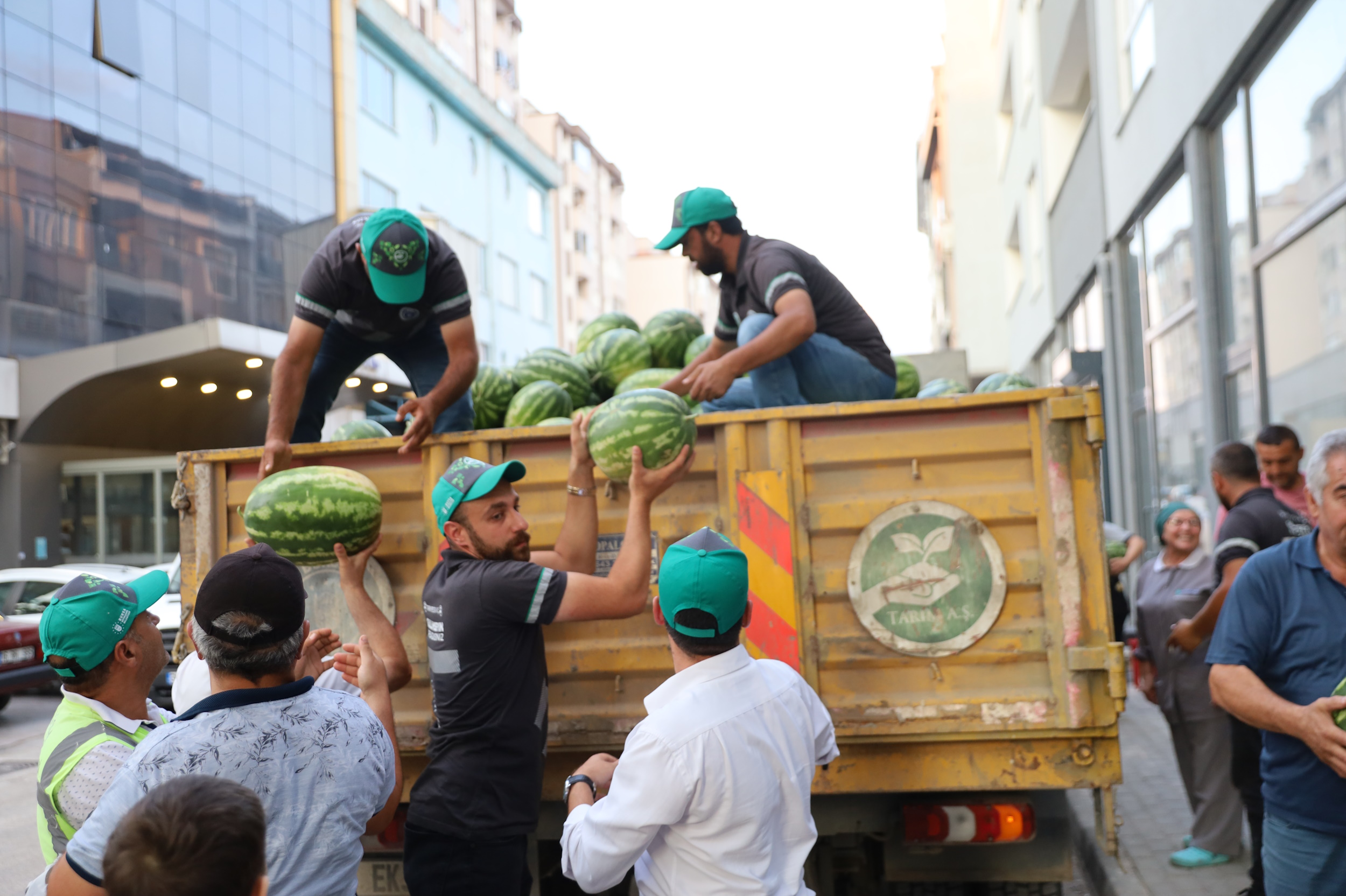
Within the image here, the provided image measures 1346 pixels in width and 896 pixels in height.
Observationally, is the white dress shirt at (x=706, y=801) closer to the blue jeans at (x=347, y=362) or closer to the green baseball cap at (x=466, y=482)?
the green baseball cap at (x=466, y=482)

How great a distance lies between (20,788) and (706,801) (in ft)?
29.6

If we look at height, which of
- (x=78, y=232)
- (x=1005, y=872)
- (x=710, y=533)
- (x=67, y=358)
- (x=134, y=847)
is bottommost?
(x=1005, y=872)

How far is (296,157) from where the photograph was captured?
27.3 metres

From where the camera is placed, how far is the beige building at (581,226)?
5012cm

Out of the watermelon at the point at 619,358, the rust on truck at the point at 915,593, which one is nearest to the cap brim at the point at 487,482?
the rust on truck at the point at 915,593

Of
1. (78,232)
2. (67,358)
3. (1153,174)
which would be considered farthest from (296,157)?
(1153,174)

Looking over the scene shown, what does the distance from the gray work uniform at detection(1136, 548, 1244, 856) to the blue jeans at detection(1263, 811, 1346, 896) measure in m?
2.30

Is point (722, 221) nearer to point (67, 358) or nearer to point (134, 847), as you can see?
point (134, 847)

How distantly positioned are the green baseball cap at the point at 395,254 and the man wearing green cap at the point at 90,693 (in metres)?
1.88

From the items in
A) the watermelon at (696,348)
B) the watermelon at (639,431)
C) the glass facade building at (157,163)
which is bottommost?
the watermelon at (639,431)

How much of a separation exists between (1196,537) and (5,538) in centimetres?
2131

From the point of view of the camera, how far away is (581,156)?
183 ft

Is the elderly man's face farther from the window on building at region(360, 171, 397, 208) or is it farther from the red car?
the window on building at region(360, 171, 397, 208)

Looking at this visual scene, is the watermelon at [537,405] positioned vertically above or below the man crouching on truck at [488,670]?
above
